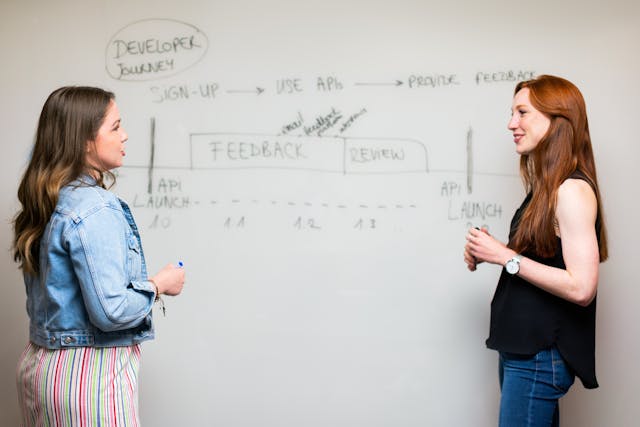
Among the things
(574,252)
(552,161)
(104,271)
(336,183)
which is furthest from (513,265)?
(104,271)

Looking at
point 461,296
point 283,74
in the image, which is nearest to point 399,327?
point 461,296

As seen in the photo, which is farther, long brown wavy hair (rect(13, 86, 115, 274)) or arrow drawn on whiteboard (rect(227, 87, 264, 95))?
arrow drawn on whiteboard (rect(227, 87, 264, 95))

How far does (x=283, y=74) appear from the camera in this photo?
212cm

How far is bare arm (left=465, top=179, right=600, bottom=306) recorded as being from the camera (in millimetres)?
1414

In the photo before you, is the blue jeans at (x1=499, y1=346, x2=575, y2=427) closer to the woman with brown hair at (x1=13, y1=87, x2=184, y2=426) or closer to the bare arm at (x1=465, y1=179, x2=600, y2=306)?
the bare arm at (x1=465, y1=179, x2=600, y2=306)

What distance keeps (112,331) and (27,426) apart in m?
0.33

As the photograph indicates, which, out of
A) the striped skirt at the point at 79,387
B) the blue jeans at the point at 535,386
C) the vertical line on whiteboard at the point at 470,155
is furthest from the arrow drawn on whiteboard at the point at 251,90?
the blue jeans at the point at 535,386

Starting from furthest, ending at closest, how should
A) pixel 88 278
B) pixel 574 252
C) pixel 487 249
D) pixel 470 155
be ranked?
pixel 470 155
pixel 487 249
pixel 574 252
pixel 88 278

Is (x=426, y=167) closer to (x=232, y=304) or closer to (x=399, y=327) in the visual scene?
(x=399, y=327)

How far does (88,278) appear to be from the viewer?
4.21 feet

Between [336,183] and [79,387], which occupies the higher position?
[336,183]

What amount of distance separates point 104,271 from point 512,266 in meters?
0.93

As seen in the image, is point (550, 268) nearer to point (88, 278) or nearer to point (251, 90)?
point (88, 278)

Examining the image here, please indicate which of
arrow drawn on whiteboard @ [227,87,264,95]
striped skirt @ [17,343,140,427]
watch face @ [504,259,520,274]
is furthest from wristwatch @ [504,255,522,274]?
arrow drawn on whiteboard @ [227,87,264,95]
